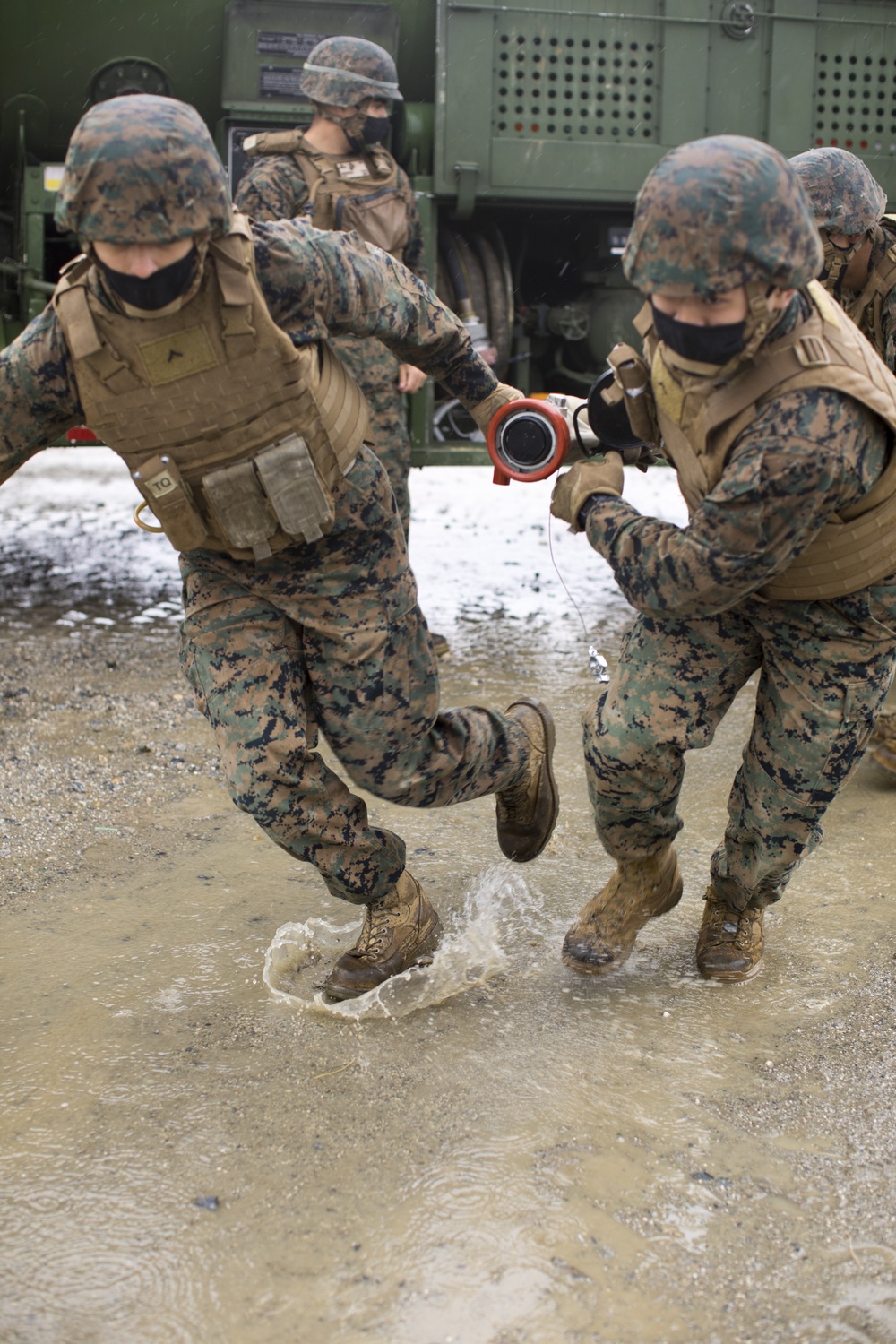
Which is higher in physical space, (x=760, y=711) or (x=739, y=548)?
(x=739, y=548)

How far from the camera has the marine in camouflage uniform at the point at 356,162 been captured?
14.6 ft

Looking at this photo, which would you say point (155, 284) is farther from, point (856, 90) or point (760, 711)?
point (856, 90)

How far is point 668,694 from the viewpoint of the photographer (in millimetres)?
2475

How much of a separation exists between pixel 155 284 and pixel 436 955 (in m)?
1.49

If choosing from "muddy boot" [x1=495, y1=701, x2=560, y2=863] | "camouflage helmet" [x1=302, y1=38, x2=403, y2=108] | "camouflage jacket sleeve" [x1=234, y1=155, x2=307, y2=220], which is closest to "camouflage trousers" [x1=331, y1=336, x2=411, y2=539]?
"camouflage jacket sleeve" [x1=234, y1=155, x2=307, y2=220]

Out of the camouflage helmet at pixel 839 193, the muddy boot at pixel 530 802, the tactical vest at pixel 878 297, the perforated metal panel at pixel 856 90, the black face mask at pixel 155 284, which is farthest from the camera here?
the perforated metal panel at pixel 856 90

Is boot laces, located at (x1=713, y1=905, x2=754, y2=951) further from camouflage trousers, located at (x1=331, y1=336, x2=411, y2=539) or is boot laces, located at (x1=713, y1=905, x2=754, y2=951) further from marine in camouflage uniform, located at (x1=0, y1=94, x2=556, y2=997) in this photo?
camouflage trousers, located at (x1=331, y1=336, x2=411, y2=539)

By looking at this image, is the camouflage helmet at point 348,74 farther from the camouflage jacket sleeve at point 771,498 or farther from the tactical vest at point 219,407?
the camouflage jacket sleeve at point 771,498

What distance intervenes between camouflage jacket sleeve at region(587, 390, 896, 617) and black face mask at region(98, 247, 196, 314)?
890 mm

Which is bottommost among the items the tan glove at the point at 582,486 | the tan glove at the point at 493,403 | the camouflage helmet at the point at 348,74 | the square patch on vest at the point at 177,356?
the tan glove at the point at 582,486

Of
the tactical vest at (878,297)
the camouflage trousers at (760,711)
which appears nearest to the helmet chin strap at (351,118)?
the tactical vest at (878,297)

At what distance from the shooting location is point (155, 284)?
2076 millimetres

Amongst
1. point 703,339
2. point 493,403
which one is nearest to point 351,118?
point 493,403

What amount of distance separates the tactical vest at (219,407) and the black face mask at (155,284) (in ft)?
0.18
